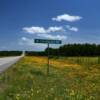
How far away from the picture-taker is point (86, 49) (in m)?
167

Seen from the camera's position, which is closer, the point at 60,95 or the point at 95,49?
the point at 60,95

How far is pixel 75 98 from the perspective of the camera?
10.4 meters

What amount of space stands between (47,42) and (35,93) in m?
8.87

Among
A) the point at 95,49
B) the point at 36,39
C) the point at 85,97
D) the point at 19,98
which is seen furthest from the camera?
the point at 95,49

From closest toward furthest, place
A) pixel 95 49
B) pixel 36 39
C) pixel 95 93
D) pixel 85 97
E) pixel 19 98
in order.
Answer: pixel 19 98
pixel 85 97
pixel 95 93
pixel 36 39
pixel 95 49

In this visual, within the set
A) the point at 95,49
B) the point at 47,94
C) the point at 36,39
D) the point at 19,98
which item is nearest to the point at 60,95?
the point at 47,94

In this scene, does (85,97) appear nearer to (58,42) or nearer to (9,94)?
(9,94)

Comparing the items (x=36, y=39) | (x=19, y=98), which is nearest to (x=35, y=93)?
(x=19, y=98)

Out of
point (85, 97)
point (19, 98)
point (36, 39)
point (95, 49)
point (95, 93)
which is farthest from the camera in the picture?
point (95, 49)

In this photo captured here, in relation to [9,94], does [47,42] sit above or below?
above

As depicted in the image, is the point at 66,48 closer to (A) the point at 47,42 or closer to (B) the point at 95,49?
(B) the point at 95,49

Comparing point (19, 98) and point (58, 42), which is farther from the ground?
point (58, 42)

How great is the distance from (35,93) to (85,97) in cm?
155

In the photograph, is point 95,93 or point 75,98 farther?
point 95,93
